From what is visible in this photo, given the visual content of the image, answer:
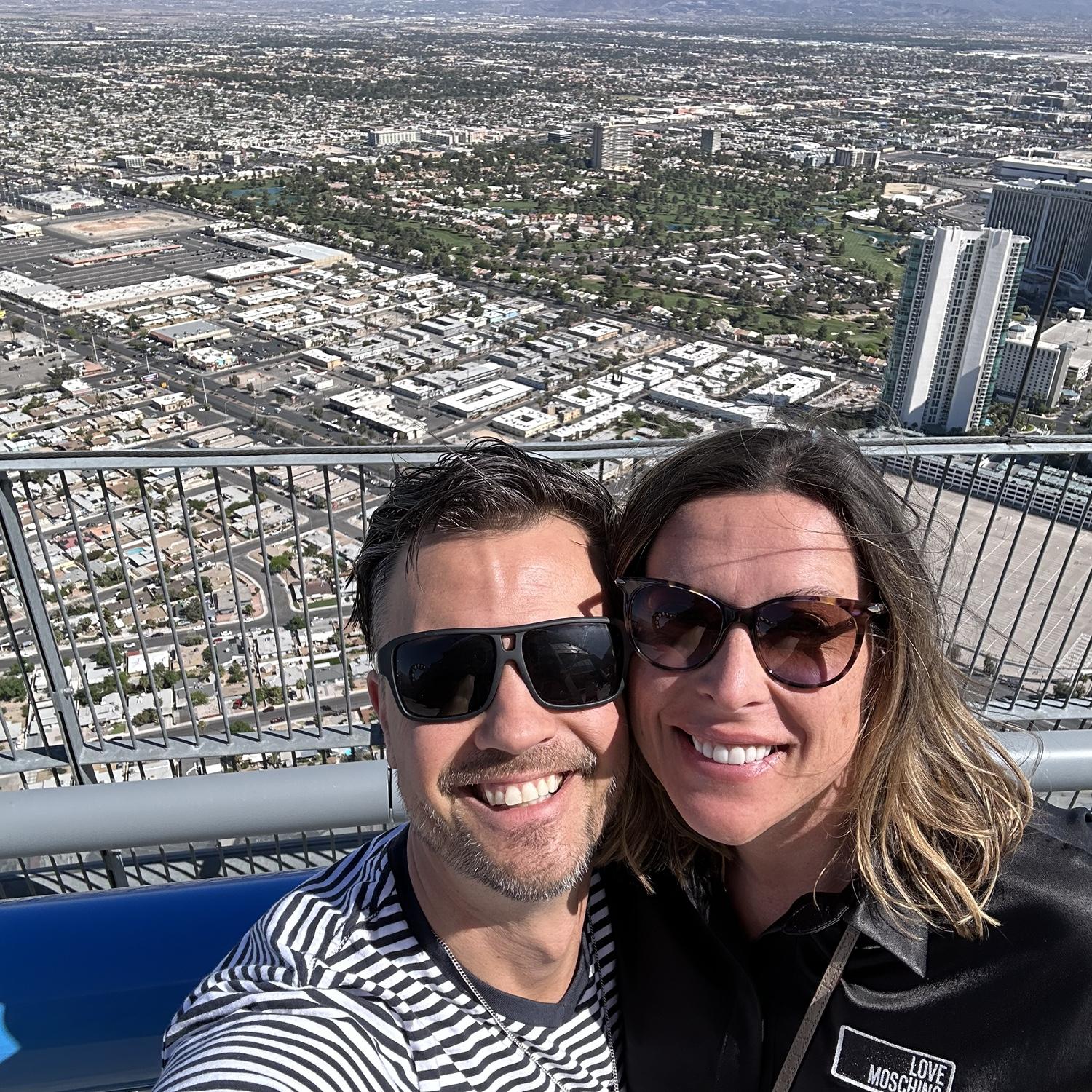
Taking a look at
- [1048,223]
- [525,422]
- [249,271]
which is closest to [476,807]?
[525,422]

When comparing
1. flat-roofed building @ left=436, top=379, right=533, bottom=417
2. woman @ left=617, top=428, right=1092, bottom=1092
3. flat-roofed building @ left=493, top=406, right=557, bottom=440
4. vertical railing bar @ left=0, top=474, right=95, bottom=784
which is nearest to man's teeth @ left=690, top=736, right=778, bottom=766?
woman @ left=617, top=428, right=1092, bottom=1092

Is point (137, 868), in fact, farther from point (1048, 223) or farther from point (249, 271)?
point (1048, 223)

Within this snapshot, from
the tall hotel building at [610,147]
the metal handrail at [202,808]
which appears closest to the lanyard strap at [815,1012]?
the metal handrail at [202,808]

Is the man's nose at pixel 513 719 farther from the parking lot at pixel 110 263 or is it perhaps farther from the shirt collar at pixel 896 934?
the parking lot at pixel 110 263

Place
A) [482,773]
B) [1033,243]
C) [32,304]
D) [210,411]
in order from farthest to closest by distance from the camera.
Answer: [1033,243]
[32,304]
[210,411]
[482,773]

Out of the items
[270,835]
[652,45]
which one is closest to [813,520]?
[270,835]

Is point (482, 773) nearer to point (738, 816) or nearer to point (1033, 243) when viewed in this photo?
point (738, 816)
